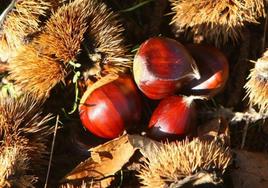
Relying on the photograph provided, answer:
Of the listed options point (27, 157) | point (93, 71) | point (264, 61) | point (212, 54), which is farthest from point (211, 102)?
point (27, 157)

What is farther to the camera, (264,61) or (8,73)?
(8,73)

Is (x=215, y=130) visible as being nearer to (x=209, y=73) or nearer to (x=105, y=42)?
(x=209, y=73)

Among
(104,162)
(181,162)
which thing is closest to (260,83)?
(181,162)

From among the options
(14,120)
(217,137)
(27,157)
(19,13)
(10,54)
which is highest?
(19,13)

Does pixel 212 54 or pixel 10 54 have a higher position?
pixel 10 54

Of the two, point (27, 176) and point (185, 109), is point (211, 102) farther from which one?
point (27, 176)

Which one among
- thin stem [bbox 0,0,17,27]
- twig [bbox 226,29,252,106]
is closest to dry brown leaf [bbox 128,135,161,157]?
twig [bbox 226,29,252,106]

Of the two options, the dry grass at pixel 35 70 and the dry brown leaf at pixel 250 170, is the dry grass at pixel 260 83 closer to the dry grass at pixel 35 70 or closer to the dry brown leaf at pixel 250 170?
the dry brown leaf at pixel 250 170
